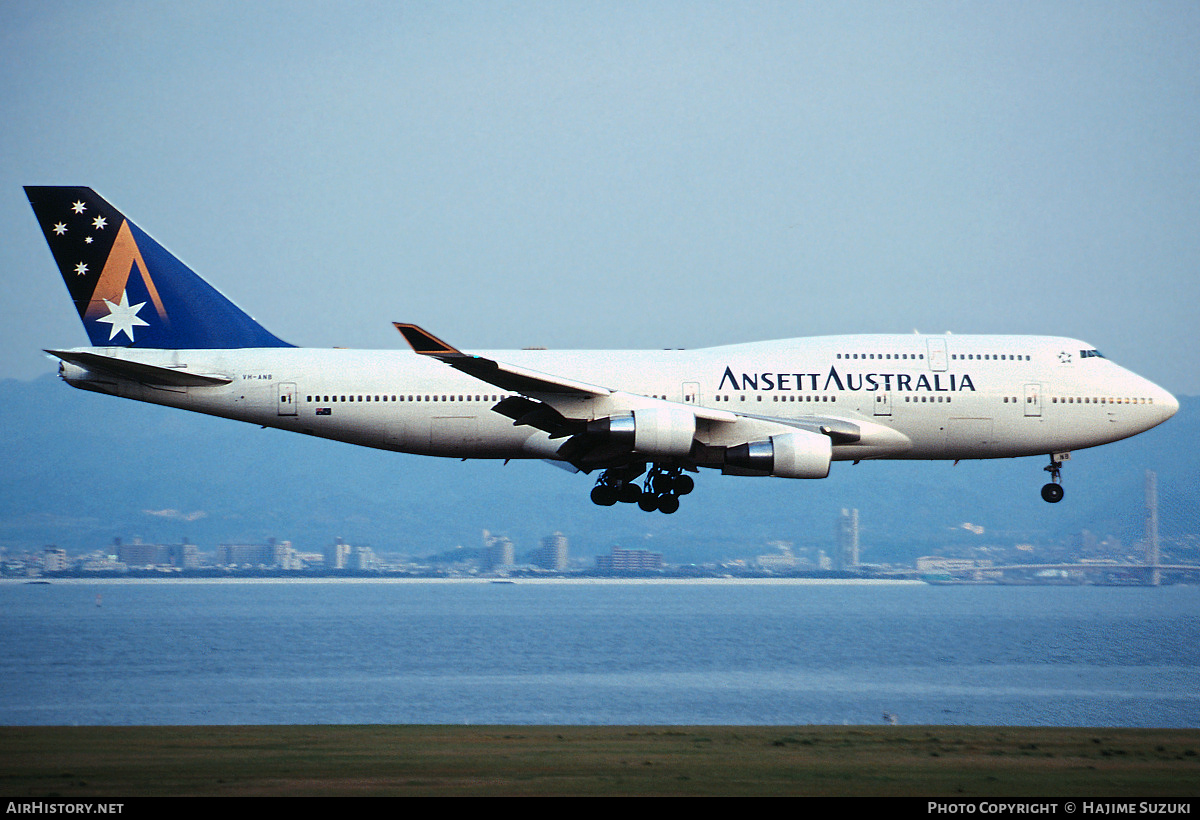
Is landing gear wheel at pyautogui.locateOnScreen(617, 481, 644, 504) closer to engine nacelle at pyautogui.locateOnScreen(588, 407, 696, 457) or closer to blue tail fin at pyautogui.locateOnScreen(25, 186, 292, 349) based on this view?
engine nacelle at pyautogui.locateOnScreen(588, 407, 696, 457)

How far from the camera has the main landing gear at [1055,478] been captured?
3425 cm

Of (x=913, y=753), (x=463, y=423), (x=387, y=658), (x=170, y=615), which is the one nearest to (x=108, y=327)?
(x=463, y=423)

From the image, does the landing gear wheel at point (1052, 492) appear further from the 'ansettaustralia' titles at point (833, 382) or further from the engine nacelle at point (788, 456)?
the engine nacelle at point (788, 456)

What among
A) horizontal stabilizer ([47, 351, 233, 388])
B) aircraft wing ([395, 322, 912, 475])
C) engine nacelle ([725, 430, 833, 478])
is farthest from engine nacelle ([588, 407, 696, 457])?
horizontal stabilizer ([47, 351, 233, 388])

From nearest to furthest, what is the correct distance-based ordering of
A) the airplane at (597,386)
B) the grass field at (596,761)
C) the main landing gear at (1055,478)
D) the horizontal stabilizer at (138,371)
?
the grass field at (596,761) < the horizontal stabilizer at (138,371) < the airplane at (597,386) < the main landing gear at (1055,478)

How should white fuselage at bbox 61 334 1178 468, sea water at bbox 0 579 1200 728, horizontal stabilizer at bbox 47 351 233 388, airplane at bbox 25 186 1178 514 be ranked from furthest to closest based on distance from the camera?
1. sea water at bbox 0 579 1200 728
2. white fuselage at bbox 61 334 1178 468
3. airplane at bbox 25 186 1178 514
4. horizontal stabilizer at bbox 47 351 233 388

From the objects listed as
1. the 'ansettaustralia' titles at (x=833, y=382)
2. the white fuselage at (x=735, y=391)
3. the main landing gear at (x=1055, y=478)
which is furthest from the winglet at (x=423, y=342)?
the main landing gear at (x=1055, y=478)

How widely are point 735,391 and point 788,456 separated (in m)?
3.43

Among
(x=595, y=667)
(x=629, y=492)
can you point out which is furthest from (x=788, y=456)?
(x=595, y=667)

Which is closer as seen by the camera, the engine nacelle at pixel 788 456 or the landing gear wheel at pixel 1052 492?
the engine nacelle at pixel 788 456

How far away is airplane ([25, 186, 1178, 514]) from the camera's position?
31672mm

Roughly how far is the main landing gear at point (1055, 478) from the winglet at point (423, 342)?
1757 centimetres

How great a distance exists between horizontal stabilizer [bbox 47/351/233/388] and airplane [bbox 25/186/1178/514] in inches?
2.1

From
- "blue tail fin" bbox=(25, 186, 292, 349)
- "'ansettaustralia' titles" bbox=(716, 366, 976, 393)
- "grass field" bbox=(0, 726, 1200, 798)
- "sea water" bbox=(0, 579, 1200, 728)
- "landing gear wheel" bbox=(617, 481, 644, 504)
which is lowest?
"sea water" bbox=(0, 579, 1200, 728)
